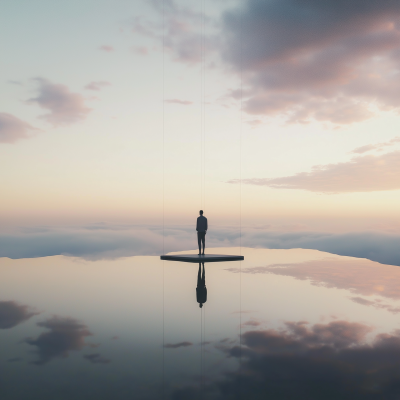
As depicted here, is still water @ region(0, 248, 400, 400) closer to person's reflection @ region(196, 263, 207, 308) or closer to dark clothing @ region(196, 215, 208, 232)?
person's reflection @ region(196, 263, 207, 308)

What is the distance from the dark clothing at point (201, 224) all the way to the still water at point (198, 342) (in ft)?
13.8

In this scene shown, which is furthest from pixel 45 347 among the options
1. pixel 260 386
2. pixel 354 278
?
pixel 354 278

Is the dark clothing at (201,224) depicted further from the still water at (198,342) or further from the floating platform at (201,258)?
the still water at (198,342)

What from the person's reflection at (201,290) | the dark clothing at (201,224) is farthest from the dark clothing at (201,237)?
the person's reflection at (201,290)

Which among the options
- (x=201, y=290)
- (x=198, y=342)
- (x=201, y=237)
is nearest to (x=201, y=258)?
(x=201, y=237)

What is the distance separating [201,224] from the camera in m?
17.6

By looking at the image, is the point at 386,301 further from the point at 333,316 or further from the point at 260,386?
the point at 260,386

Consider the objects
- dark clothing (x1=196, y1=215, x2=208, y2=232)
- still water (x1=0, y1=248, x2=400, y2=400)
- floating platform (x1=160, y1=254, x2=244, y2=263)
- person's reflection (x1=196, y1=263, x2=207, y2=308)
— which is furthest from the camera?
dark clothing (x1=196, y1=215, x2=208, y2=232)

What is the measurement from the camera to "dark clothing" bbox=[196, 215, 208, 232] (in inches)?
692

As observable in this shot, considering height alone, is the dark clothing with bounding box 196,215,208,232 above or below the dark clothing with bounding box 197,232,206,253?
above

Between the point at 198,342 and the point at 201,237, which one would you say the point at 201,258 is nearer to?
the point at 201,237

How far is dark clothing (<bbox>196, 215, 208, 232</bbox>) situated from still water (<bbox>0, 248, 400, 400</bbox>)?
4217mm

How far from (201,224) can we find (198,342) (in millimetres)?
10614

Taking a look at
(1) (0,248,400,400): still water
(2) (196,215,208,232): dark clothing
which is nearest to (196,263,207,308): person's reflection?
(1) (0,248,400,400): still water
